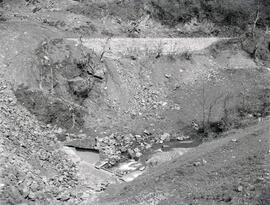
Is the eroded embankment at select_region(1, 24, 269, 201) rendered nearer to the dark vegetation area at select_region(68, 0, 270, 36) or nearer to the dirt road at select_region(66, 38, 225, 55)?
the dirt road at select_region(66, 38, 225, 55)

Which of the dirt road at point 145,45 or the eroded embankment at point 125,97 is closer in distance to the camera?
the eroded embankment at point 125,97

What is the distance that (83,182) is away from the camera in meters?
18.9

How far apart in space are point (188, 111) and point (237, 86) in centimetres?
394

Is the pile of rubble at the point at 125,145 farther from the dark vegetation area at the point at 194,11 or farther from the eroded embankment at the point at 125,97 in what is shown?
the dark vegetation area at the point at 194,11

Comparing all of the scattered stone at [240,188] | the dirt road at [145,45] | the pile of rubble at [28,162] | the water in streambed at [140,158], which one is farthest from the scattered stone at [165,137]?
the scattered stone at [240,188]

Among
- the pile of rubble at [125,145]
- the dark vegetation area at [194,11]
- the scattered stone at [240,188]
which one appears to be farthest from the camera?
the dark vegetation area at [194,11]

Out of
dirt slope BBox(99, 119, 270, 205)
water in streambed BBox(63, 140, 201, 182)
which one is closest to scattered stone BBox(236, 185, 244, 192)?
dirt slope BBox(99, 119, 270, 205)

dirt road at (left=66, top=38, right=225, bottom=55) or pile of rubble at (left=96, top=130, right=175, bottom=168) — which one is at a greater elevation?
dirt road at (left=66, top=38, right=225, bottom=55)

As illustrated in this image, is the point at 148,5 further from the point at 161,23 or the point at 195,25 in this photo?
the point at 195,25

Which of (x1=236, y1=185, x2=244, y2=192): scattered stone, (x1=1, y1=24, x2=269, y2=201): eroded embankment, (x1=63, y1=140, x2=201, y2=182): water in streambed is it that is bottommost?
(x1=63, y1=140, x2=201, y2=182): water in streambed

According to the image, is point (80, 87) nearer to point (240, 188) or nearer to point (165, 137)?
point (165, 137)

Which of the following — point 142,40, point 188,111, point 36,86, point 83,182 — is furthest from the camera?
point 142,40

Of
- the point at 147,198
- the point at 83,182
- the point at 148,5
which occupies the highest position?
the point at 148,5

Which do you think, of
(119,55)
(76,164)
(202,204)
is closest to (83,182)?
(76,164)
